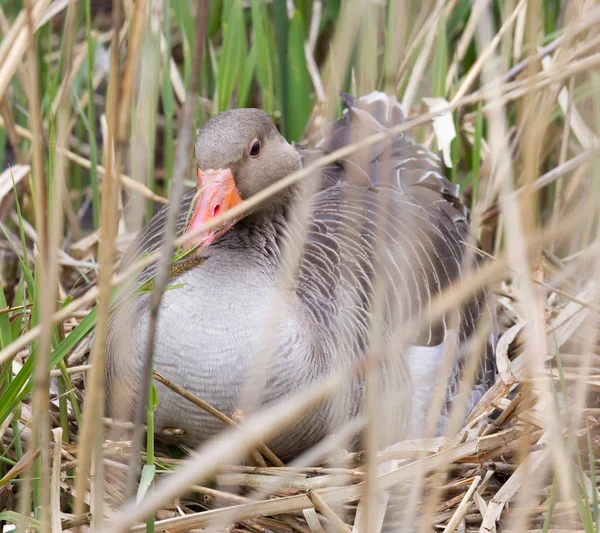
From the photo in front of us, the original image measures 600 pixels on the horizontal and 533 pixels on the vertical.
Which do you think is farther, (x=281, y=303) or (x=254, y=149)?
(x=254, y=149)

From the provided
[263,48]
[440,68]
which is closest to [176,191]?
[440,68]

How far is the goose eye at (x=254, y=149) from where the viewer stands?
10.0 feet

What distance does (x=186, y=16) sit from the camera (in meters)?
4.23

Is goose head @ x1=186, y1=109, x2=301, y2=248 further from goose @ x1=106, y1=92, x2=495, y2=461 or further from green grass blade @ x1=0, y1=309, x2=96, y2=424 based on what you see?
green grass blade @ x1=0, y1=309, x2=96, y2=424

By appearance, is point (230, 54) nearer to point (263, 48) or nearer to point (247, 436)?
point (263, 48)

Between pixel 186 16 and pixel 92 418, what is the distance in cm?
294

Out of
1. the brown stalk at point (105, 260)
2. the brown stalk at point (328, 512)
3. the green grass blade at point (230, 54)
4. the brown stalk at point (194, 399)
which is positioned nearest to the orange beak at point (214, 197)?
the brown stalk at point (194, 399)

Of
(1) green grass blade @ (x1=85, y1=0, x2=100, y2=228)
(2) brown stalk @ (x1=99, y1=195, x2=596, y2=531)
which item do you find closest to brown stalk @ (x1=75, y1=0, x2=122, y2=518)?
(2) brown stalk @ (x1=99, y1=195, x2=596, y2=531)

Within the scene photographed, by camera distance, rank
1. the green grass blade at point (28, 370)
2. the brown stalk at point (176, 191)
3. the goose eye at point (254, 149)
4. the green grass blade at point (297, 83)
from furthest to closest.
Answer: the green grass blade at point (297, 83), the goose eye at point (254, 149), the green grass blade at point (28, 370), the brown stalk at point (176, 191)

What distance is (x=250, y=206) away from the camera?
1831 millimetres

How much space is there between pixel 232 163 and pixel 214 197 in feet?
0.60

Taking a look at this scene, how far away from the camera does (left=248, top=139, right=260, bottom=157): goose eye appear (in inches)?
120

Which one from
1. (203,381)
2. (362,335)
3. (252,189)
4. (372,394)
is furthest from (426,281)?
(372,394)

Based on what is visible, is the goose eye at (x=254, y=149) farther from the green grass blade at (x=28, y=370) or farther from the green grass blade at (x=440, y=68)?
the green grass blade at (x=440, y=68)
